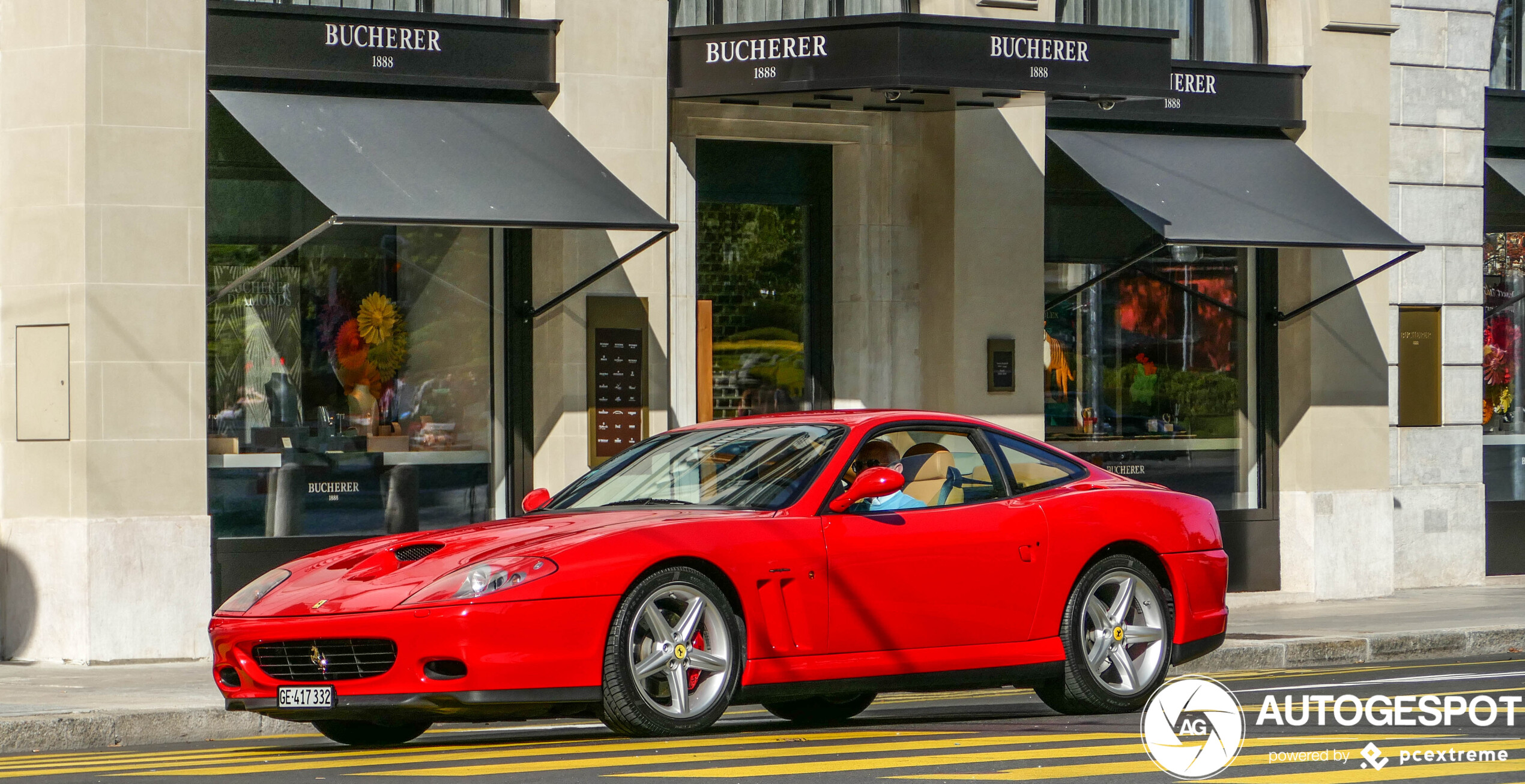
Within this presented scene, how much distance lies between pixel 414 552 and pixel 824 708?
7.61 ft

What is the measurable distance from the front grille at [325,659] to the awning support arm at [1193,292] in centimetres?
1088

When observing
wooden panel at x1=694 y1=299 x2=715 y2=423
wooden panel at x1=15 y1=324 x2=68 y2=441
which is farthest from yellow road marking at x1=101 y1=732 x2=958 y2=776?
wooden panel at x1=694 y1=299 x2=715 y2=423

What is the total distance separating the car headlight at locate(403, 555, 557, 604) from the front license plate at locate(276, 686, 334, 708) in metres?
0.49

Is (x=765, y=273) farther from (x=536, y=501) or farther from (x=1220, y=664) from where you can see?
(x=536, y=501)

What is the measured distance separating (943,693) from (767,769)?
454 centimetres

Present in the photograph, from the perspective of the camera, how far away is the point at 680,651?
306 inches

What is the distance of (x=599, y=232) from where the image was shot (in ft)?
48.7

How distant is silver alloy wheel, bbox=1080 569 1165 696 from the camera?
9.13 metres

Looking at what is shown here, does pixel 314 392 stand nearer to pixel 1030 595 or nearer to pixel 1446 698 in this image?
pixel 1030 595

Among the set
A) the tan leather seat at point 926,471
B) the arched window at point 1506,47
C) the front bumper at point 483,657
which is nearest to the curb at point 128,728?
the front bumper at point 483,657

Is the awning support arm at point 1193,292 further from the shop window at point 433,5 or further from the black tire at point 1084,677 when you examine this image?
the black tire at point 1084,677

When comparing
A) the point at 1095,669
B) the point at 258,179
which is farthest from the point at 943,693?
the point at 258,179

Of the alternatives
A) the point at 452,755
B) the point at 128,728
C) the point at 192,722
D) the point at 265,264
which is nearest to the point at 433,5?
the point at 265,264

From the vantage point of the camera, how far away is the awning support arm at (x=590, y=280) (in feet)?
47.2
